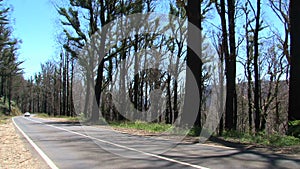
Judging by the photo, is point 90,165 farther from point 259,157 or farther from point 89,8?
point 89,8

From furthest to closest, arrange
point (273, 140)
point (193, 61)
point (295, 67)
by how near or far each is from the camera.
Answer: point (193, 61)
point (295, 67)
point (273, 140)

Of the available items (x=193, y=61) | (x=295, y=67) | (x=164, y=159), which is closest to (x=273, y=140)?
(x=295, y=67)

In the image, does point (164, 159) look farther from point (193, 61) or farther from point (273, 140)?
point (193, 61)

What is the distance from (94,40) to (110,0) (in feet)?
15.7

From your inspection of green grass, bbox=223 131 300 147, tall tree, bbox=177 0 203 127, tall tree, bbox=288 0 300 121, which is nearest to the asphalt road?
green grass, bbox=223 131 300 147

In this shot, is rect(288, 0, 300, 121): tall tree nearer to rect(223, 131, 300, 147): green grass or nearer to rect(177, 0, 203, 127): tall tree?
rect(223, 131, 300, 147): green grass

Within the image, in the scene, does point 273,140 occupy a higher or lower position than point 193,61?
lower

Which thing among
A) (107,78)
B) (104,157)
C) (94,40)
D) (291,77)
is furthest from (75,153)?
(107,78)

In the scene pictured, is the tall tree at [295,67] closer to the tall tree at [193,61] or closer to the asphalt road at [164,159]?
the tall tree at [193,61]

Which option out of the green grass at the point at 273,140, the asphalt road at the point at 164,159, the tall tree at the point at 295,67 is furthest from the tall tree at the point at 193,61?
the asphalt road at the point at 164,159

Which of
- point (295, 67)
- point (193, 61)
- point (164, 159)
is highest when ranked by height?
point (193, 61)

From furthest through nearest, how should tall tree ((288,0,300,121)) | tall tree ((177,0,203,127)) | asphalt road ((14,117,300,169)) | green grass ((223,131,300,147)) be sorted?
tall tree ((177,0,203,127)) → tall tree ((288,0,300,121)) → green grass ((223,131,300,147)) → asphalt road ((14,117,300,169))

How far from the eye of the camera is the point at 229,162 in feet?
29.3

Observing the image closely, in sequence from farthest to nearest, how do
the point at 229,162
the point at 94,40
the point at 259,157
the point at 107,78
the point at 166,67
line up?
the point at 107,78
the point at 166,67
the point at 94,40
the point at 259,157
the point at 229,162
